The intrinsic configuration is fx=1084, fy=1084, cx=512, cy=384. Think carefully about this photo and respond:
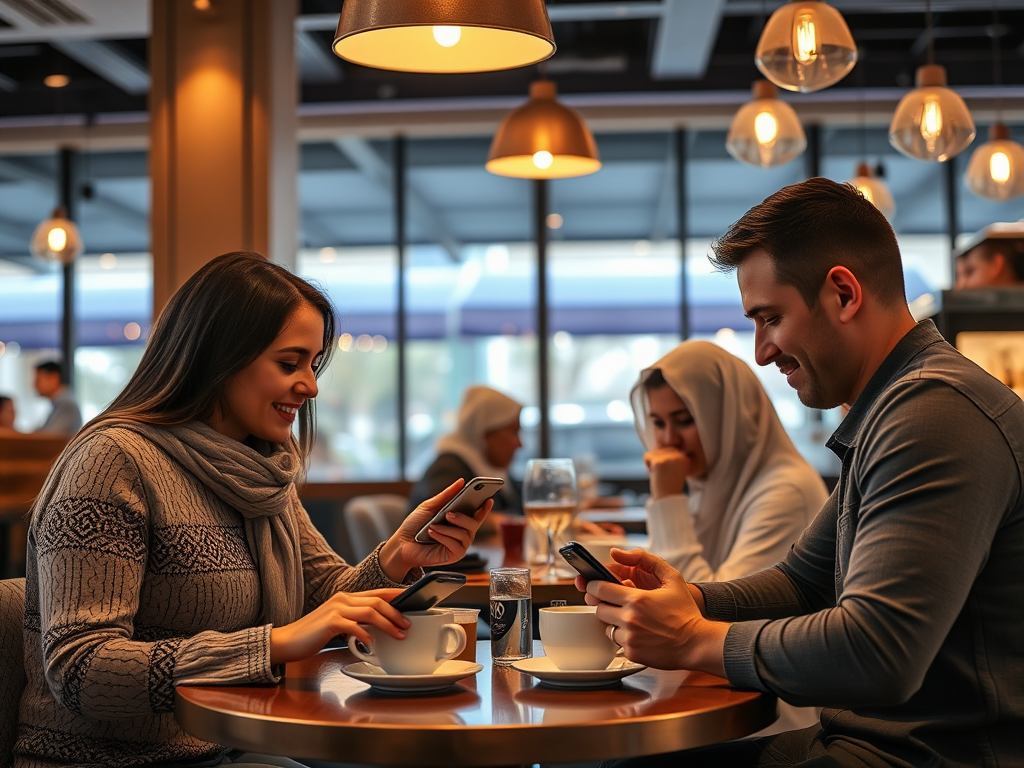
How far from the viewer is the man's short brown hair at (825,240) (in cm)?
160

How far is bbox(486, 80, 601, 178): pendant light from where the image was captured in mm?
3996

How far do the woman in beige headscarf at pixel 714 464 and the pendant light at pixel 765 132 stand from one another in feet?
7.22

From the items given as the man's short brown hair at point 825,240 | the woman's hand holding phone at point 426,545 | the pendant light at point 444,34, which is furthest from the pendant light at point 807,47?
the woman's hand holding phone at point 426,545

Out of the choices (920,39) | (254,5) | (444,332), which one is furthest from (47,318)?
(920,39)

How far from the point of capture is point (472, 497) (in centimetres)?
177

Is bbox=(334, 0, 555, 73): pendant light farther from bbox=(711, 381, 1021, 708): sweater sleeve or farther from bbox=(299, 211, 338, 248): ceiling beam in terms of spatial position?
bbox=(299, 211, 338, 248): ceiling beam

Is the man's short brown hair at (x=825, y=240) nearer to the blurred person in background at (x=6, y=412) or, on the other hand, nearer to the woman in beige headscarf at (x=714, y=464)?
the woman in beige headscarf at (x=714, y=464)

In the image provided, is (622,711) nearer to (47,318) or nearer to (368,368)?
(368,368)

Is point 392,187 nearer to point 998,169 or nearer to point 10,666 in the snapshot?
point 998,169

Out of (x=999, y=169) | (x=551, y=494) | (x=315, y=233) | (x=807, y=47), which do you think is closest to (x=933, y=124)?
(x=807, y=47)

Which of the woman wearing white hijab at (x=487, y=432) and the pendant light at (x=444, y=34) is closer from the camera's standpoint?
the pendant light at (x=444, y=34)

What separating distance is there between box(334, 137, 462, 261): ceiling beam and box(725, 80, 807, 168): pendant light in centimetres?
506

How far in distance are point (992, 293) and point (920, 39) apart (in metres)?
4.26

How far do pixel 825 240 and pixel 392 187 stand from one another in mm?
8169
